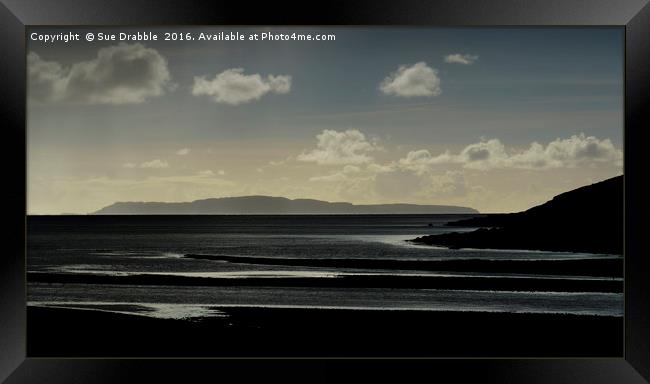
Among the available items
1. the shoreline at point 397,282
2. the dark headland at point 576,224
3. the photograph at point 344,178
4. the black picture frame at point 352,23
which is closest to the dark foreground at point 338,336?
the photograph at point 344,178

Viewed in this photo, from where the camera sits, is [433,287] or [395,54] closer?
[433,287]

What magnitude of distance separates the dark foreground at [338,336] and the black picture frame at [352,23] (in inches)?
180

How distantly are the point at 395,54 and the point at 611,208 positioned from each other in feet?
30.0

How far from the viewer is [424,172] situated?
70.6ft


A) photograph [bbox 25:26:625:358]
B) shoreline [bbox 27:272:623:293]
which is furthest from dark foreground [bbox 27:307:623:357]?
shoreline [bbox 27:272:623:293]

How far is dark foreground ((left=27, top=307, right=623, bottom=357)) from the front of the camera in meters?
9.98

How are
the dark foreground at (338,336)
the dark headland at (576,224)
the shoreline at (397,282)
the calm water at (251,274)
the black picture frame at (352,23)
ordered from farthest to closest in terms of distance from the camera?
1. the dark headland at (576,224)
2. the shoreline at (397,282)
3. the calm water at (251,274)
4. the dark foreground at (338,336)
5. the black picture frame at (352,23)

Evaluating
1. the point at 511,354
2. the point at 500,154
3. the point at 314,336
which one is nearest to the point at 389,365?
the point at 511,354

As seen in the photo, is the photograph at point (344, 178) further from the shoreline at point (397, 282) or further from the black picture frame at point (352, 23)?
the black picture frame at point (352, 23)

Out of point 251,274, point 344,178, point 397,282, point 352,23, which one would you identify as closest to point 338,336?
point 352,23

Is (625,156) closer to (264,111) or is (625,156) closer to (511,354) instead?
(511,354)

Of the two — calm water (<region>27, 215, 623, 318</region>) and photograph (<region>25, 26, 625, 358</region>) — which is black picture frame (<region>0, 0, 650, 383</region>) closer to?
photograph (<region>25, 26, 625, 358</region>)

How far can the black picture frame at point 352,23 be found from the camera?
15.6ft

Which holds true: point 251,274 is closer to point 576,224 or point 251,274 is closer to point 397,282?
point 397,282
